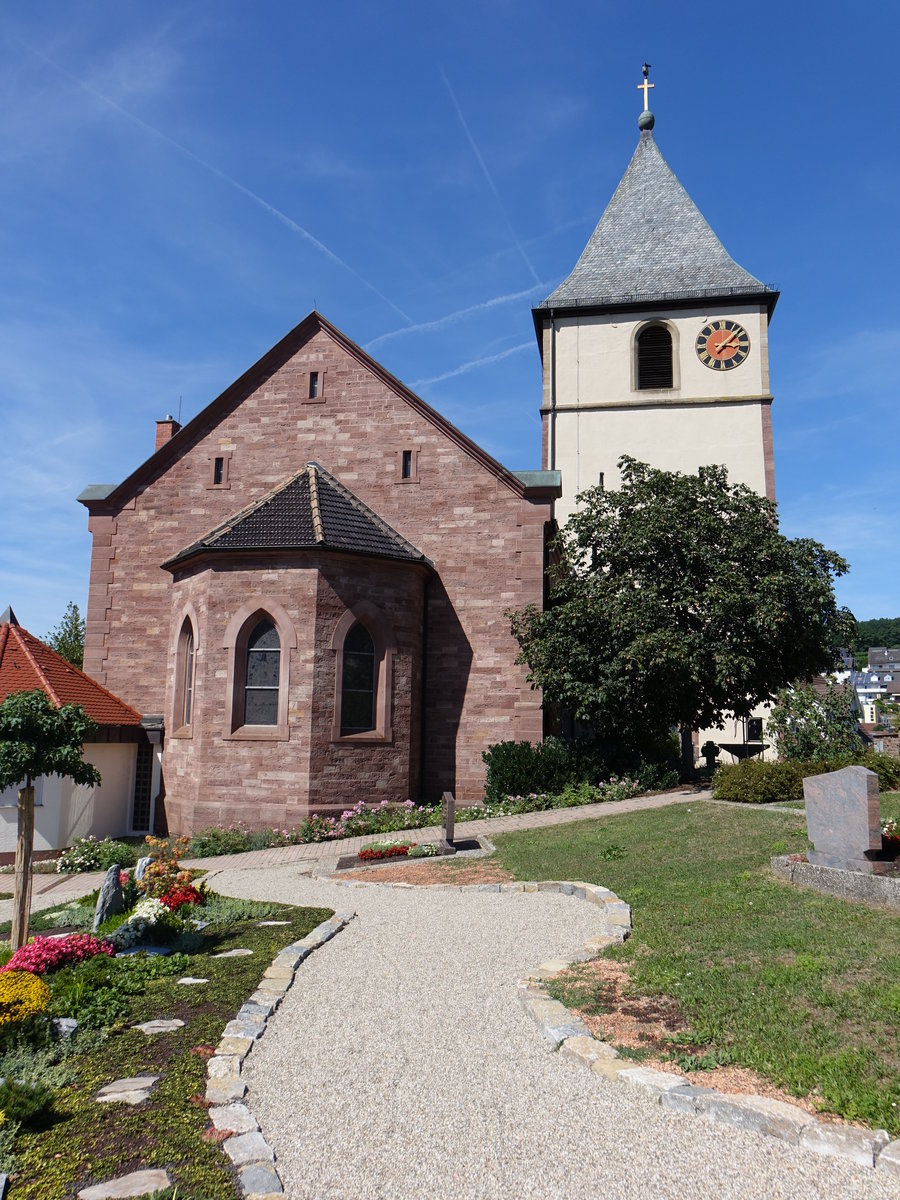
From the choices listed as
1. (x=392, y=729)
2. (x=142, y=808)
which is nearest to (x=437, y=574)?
(x=392, y=729)

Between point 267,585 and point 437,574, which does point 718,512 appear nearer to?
point 437,574

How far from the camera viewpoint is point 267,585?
19.9 metres

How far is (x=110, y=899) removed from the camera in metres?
9.94

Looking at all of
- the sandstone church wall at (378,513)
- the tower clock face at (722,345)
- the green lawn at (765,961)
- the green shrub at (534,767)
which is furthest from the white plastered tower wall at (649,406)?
the green lawn at (765,961)

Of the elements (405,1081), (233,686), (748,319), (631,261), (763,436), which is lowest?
(405,1081)

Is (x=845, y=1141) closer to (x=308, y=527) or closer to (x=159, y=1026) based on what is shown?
(x=159, y=1026)

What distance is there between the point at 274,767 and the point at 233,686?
2.09 metres

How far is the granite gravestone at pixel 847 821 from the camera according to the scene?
9.91 meters

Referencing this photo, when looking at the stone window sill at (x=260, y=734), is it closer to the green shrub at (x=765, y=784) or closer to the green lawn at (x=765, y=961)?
the green lawn at (x=765, y=961)

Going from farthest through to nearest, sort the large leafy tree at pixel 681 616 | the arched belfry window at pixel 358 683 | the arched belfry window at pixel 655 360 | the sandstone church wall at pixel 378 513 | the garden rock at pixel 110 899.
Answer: the arched belfry window at pixel 655 360 → the sandstone church wall at pixel 378 513 → the large leafy tree at pixel 681 616 → the arched belfry window at pixel 358 683 → the garden rock at pixel 110 899

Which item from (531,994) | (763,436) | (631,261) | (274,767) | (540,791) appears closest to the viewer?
(531,994)

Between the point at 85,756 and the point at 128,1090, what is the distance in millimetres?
16067

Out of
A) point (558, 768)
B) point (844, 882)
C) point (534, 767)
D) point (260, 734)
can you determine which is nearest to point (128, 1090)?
point (844, 882)

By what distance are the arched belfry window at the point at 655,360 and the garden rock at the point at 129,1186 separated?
3315 centimetres
